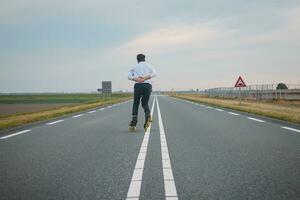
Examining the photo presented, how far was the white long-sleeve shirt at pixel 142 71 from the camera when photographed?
9383mm

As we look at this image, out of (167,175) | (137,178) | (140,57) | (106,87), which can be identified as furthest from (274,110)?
(106,87)

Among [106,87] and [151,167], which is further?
[106,87]

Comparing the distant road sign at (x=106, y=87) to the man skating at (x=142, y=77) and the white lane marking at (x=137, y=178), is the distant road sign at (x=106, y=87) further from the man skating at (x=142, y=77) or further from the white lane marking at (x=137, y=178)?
the white lane marking at (x=137, y=178)

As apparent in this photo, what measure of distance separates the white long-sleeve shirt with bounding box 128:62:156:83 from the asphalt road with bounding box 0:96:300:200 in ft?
6.47

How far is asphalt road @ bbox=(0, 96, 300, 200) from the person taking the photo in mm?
3748

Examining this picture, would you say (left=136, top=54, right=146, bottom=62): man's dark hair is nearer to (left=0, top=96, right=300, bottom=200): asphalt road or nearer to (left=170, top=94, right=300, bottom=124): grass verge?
(left=0, top=96, right=300, bottom=200): asphalt road

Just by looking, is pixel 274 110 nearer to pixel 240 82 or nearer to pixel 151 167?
pixel 240 82

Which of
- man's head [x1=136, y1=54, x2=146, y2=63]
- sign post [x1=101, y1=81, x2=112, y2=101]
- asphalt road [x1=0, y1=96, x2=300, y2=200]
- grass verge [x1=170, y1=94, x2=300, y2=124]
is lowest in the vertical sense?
grass verge [x1=170, y1=94, x2=300, y2=124]

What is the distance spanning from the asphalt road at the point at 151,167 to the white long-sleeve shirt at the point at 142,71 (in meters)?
1.97

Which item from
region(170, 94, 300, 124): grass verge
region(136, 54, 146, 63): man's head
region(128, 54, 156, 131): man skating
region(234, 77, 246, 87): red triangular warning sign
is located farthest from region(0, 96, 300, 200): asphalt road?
region(234, 77, 246, 87): red triangular warning sign

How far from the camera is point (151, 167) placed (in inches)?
197

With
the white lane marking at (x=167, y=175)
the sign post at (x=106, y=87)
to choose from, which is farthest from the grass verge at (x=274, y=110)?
the sign post at (x=106, y=87)

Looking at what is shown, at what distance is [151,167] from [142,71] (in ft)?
15.5

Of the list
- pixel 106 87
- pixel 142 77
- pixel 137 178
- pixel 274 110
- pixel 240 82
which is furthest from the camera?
pixel 106 87
